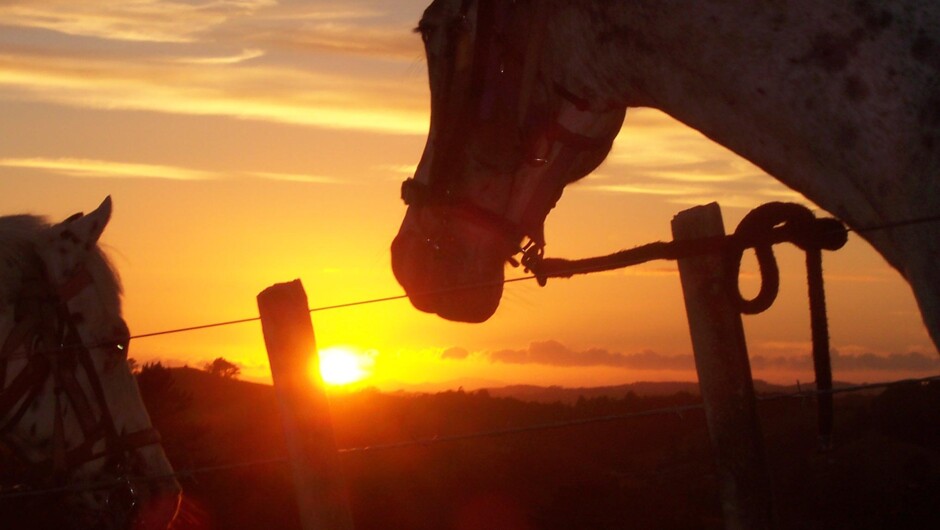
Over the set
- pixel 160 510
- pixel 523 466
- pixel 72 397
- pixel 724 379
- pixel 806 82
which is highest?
pixel 806 82

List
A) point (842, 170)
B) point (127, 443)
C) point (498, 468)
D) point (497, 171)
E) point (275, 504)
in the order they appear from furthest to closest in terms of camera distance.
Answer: point (498, 468), point (275, 504), point (127, 443), point (497, 171), point (842, 170)

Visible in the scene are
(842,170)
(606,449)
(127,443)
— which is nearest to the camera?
(842,170)

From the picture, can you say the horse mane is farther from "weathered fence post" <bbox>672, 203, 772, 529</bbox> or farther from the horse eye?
"weathered fence post" <bbox>672, 203, 772, 529</bbox>

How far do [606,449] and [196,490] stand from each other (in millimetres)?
9754

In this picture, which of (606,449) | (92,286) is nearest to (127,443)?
(92,286)

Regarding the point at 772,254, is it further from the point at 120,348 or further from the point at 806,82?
the point at 120,348

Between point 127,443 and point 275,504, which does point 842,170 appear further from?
point 275,504

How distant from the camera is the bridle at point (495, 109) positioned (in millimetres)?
2584

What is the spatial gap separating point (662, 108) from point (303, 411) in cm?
155

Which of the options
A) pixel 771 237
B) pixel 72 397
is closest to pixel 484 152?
pixel 771 237

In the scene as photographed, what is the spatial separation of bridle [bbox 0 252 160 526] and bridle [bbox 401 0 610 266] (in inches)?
92.0

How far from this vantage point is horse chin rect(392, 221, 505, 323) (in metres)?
2.89

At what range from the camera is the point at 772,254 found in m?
2.60

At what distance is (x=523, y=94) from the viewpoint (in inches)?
102
